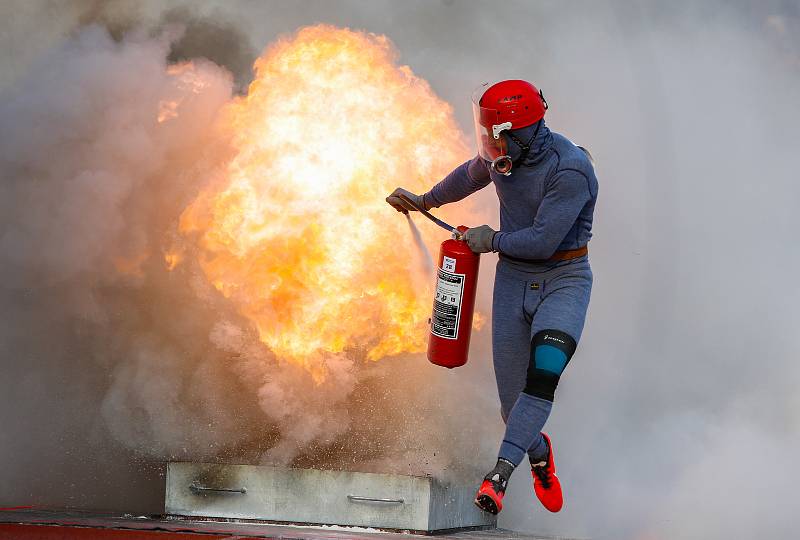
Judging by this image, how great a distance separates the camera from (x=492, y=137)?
565 centimetres

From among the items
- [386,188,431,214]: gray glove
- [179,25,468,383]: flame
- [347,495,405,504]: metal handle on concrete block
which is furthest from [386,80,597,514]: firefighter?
[179,25,468,383]: flame

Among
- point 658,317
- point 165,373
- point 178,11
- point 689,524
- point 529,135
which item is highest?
point 178,11

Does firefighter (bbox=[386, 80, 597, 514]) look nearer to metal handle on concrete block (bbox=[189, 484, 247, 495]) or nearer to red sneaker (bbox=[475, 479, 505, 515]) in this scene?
red sneaker (bbox=[475, 479, 505, 515])

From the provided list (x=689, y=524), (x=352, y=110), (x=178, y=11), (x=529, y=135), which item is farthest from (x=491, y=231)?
(x=178, y=11)

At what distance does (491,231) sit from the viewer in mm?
5840

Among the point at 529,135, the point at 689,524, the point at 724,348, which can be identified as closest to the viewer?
the point at 529,135

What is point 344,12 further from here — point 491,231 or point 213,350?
point 491,231

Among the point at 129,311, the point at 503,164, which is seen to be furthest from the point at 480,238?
the point at 129,311

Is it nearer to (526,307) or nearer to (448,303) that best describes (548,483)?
(526,307)

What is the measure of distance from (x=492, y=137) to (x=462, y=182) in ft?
2.64

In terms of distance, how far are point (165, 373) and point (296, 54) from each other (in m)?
2.76

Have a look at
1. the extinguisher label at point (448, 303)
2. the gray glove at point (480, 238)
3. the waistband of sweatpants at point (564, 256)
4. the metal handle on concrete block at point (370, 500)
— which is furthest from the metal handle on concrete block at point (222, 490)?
the waistband of sweatpants at point (564, 256)

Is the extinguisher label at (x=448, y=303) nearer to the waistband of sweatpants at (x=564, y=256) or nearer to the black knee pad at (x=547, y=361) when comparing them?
the waistband of sweatpants at (x=564, y=256)

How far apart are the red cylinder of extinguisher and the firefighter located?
0.21 metres
